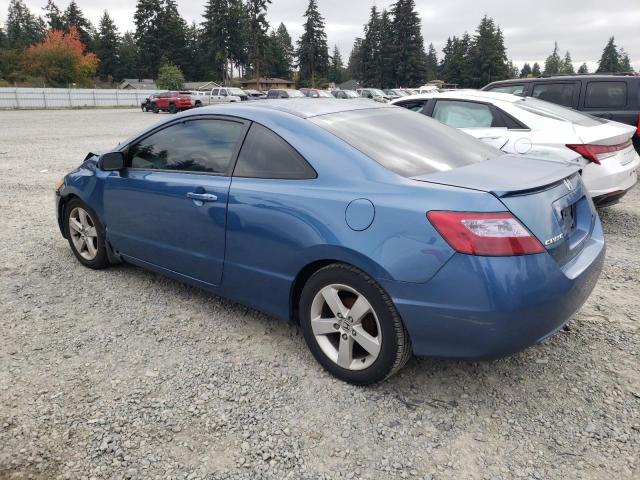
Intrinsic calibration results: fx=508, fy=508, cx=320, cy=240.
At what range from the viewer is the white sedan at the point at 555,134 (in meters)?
5.25

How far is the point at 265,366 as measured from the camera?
308cm

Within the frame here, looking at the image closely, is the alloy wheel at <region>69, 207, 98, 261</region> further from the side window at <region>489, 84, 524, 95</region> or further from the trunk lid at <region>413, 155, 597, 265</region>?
the side window at <region>489, 84, 524, 95</region>

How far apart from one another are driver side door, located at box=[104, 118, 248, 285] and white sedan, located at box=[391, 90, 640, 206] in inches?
136

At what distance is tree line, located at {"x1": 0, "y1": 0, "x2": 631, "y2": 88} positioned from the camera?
72.7 meters

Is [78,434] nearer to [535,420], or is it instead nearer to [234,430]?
[234,430]

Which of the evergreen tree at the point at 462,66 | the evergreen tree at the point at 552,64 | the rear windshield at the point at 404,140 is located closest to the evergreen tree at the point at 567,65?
the evergreen tree at the point at 552,64

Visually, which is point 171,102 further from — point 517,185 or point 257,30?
point 257,30

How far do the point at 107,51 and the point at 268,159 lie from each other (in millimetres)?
A: 105294

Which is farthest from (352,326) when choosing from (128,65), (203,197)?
(128,65)

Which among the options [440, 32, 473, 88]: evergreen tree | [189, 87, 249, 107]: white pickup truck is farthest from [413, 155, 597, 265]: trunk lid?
[440, 32, 473, 88]: evergreen tree

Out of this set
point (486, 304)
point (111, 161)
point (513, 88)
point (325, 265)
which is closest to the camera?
point (486, 304)

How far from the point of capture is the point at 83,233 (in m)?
4.61

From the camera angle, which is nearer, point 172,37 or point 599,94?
point 599,94

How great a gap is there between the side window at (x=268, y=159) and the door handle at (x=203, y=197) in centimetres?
20
